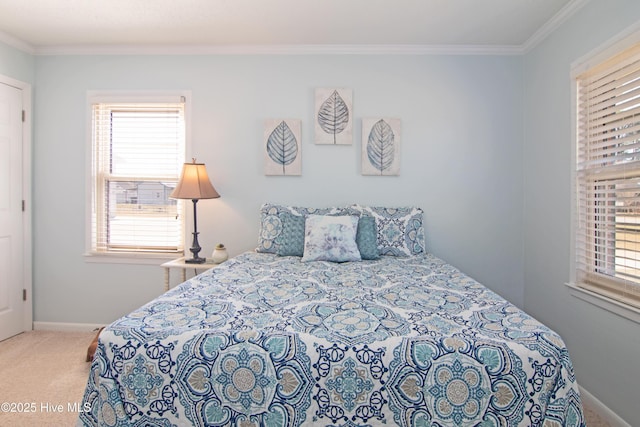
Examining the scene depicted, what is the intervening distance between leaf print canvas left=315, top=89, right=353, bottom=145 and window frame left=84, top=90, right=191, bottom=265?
1.12 metres

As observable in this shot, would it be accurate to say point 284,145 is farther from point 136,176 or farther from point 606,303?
point 606,303

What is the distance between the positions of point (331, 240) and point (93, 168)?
2239mm

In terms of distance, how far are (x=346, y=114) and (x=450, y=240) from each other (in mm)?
1371

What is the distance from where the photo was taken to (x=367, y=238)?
105 inches

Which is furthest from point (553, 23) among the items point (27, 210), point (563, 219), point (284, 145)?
point (27, 210)

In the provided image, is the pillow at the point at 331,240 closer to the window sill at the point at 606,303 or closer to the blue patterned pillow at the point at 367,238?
the blue patterned pillow at the point at 367,238

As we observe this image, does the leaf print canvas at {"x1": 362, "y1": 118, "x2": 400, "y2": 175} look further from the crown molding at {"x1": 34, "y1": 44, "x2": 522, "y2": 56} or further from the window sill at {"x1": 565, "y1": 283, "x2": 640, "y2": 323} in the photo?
the window sill at {"x1": 565, "y1": 283, "x2": 640, "y2": 323}

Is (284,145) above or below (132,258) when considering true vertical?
above

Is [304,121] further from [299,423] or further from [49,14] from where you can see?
[299,423]

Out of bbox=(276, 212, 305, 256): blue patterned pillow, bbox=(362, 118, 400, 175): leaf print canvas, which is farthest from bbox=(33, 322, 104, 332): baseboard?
bbox=(362, 118, 400, 175): leaf print canvas

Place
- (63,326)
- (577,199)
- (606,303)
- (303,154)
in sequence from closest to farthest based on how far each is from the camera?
(606,303), (577,199), (303,154), (63,326)

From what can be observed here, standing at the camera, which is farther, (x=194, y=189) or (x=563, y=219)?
(x=194, y=189)

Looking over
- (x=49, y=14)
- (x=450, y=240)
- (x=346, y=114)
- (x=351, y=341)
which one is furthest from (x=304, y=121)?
(x=351, y=341)

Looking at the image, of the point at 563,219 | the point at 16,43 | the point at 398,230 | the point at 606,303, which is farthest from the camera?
the point at 16,43
